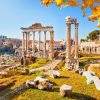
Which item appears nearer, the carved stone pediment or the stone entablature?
the carved stone pediment

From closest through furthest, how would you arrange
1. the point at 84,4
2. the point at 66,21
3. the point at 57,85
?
the point at 84,4 → the point at 57,85 → the point at 66,21

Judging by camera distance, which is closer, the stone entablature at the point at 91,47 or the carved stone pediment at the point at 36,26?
the carved stone pediment at the point at 36,26

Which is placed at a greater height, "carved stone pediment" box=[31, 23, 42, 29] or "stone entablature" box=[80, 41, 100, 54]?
"carved stone pediment" box=[31, 23, 42, 29]

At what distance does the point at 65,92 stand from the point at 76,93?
1187 mm

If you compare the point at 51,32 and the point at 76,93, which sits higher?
the point at 51,32

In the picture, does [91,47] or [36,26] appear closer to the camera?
[36,26]

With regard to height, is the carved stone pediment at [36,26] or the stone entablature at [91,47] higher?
the carved stone pediment at [36,26]

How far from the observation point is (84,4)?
4.07 metres

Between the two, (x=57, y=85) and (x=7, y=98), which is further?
(x=57, y=85)

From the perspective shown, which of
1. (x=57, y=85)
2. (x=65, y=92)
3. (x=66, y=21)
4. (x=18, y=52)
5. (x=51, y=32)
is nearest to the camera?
(x=65, y=92)

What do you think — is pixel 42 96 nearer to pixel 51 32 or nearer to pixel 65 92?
pixel 65 92

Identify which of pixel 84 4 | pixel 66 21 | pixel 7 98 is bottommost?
pixel 7 98

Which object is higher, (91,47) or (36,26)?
(36,26)

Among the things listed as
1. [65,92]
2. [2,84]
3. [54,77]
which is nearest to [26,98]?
[65,92]
